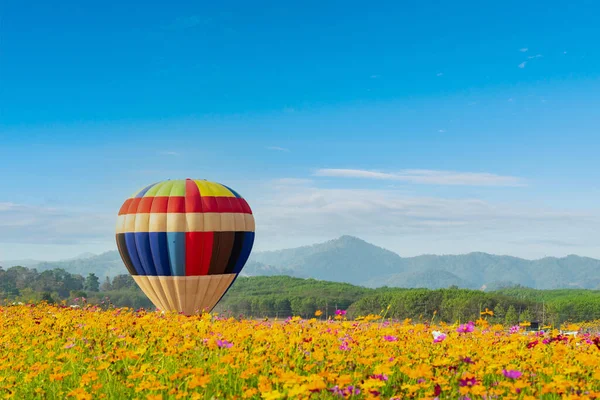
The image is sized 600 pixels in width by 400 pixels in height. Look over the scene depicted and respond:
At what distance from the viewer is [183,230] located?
34000 mm

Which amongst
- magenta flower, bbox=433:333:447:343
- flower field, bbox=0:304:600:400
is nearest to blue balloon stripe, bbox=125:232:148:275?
flower field, bbox=0:304:600:400

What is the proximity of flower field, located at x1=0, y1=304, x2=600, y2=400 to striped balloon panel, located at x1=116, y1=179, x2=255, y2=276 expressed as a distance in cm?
1935

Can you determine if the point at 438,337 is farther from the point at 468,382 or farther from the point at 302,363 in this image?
the point at 468,382

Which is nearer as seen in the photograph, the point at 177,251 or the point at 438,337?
the point at 438,337

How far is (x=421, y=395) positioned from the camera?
830cm

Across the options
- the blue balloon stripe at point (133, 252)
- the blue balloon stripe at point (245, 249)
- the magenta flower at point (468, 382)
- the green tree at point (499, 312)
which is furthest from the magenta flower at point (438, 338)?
the green tree at point (499, 312)

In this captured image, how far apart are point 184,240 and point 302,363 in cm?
2495

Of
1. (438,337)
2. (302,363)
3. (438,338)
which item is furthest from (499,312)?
(302,363)

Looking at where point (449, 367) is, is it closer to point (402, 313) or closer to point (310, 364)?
point (310, 364)

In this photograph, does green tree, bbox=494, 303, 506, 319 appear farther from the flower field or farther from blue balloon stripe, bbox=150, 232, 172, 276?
the flower field

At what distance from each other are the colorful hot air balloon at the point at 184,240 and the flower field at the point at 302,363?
19.4m

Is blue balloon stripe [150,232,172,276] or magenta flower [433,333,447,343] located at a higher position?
blue balloon stripe [150,232,172,276]

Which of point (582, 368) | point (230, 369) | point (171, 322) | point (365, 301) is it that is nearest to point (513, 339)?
point (582, 368)

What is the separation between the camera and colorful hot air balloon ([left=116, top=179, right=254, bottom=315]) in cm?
3409
